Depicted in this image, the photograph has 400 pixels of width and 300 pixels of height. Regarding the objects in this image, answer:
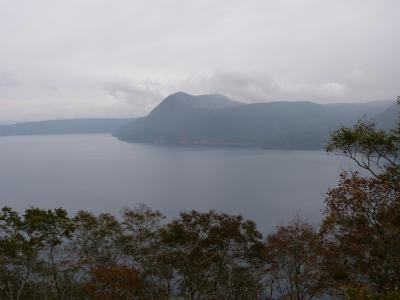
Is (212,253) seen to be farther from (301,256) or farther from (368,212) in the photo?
(368,212)

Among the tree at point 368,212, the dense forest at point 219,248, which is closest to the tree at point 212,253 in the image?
the dense forest at point 219,248

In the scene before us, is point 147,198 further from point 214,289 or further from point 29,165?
point 29,165

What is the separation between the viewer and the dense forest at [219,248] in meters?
16.2

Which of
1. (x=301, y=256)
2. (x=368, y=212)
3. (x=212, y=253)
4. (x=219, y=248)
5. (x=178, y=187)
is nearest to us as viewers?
(x=368, y=212)

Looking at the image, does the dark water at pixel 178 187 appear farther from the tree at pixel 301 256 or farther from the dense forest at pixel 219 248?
the tree at pixel 301 256

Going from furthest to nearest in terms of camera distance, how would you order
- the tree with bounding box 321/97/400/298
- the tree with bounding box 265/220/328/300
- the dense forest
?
1. the tree with bounding box 265/220/328/300
2. the dense forest
3. the tree with bounding box 321/97/400/298

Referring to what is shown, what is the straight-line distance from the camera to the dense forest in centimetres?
1619

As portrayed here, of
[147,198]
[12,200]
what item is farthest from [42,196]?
[147,198]

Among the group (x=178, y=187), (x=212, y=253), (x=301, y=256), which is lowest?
(x=178, y=187)

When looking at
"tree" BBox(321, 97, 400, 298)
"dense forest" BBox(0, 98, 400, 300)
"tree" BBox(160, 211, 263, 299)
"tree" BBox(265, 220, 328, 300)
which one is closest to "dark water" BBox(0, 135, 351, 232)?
"tree" BBox(160, 211, 263, 299)

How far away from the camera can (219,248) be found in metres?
25.7

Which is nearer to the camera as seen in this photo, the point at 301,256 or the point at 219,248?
the point at 301,256

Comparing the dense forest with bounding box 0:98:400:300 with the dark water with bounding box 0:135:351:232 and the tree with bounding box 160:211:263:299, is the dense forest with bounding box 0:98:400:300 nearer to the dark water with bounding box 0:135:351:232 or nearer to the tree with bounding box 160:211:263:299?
the tree with bounding box 160:211:263:299

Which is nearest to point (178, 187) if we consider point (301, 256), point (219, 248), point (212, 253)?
point (219, 248)
